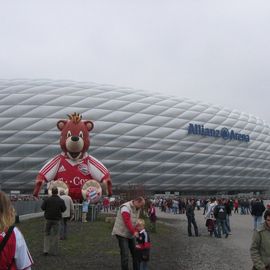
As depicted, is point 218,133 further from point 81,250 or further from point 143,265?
point 143,265

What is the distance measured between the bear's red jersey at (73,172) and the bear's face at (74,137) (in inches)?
13.1

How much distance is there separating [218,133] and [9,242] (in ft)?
170

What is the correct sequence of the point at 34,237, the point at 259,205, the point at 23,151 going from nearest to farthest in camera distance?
1. the point at 34,237
2. the point at 259,205
3. the point at 23,151

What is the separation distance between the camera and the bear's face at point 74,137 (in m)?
18.2

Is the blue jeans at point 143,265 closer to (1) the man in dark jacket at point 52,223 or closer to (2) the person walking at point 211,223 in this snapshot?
(1) the man in dark jacket at point 52,223

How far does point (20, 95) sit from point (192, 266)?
39545 millimetres

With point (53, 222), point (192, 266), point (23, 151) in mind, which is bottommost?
point (192, 266)

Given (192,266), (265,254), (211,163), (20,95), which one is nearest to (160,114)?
(211,163)

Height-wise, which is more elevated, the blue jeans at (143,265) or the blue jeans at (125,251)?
the blue jeans at (125,251)

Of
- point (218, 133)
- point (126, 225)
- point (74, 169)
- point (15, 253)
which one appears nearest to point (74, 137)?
point (74, 169)

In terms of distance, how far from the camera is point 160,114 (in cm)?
5016

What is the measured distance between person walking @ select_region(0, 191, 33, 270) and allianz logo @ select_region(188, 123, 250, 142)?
159 ft

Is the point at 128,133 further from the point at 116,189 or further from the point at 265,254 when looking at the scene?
the point at 265,254

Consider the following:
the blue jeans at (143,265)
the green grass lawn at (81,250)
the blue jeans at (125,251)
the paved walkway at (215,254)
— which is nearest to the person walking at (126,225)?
the blue jeans at (125,251)
